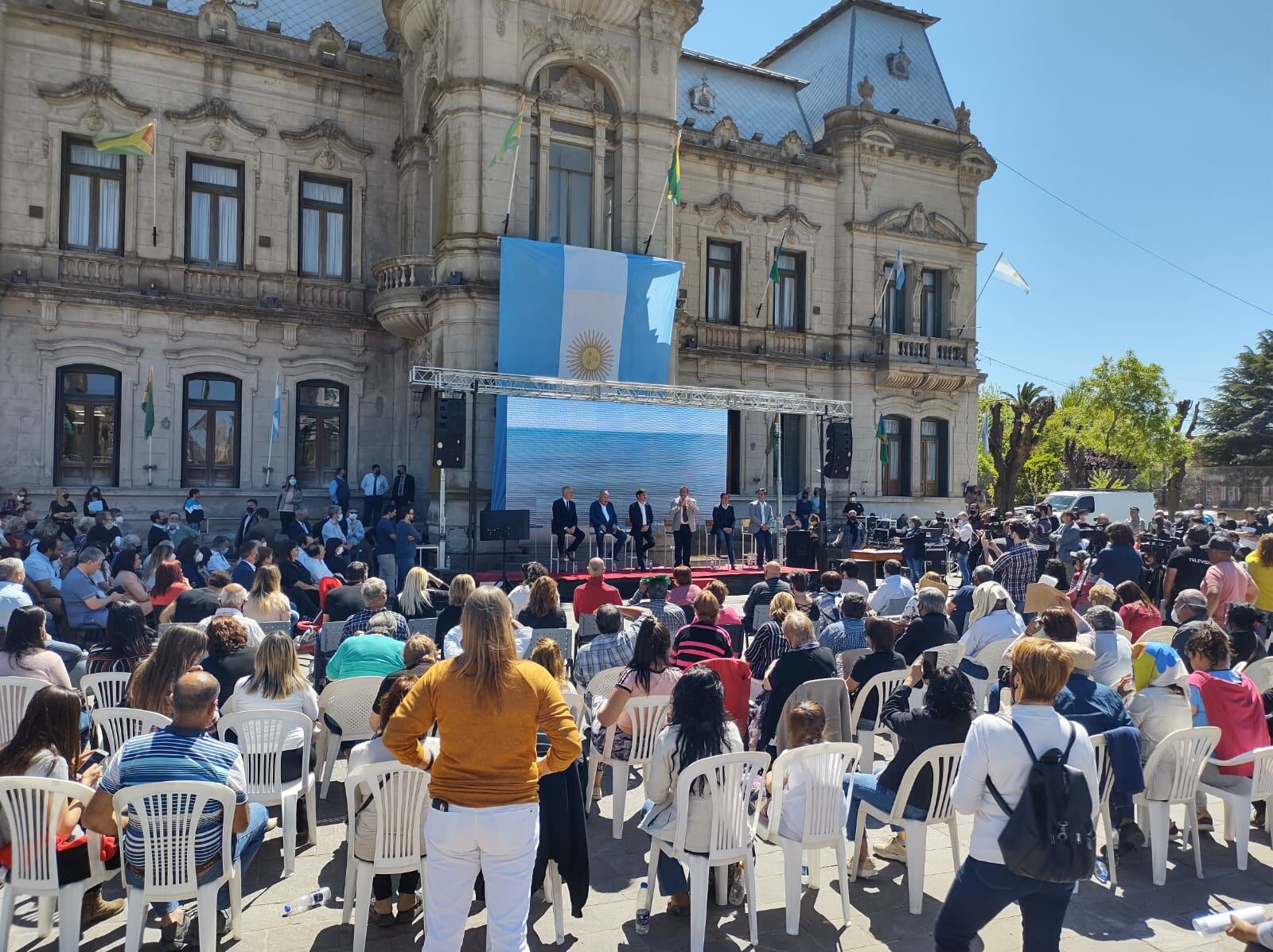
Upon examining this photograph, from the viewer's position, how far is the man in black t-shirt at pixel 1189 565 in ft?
34.6

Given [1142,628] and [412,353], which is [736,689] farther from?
[412,353]

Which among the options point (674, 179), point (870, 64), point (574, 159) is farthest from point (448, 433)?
point (870, 64)

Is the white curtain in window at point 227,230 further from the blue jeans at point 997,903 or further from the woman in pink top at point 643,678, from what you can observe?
the blue jeans at point 997,903

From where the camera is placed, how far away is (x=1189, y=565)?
10.8m

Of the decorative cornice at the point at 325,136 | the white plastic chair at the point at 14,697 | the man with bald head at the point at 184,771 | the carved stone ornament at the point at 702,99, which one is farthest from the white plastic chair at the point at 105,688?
the carved stone ornament at the point at 702,99

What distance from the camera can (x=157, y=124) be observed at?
1880 cm

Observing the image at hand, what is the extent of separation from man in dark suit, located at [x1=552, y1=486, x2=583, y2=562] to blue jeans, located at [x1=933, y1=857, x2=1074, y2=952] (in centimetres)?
1344

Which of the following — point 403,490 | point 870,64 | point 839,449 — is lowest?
point 403,490

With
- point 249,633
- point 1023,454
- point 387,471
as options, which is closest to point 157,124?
point 387,471

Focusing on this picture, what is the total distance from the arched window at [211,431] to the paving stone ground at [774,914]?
1566cm

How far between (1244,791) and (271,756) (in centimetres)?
585

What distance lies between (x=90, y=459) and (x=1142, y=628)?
63.1ft

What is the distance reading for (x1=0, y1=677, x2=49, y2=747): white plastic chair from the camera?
527 cm

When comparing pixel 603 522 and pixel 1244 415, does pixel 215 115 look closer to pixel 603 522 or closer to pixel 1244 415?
pixel 603 522
